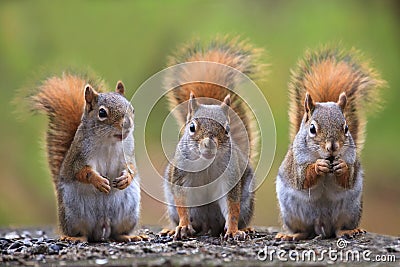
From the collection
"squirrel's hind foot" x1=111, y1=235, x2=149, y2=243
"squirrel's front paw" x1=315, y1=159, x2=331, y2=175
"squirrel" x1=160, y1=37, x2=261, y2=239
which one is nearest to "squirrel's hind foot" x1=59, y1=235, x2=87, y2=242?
"squirrel's hind foot" x1=111, y1=235, x2=149, y2=243

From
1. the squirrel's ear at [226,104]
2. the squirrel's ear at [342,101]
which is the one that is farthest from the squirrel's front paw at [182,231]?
the squirrel's ear at [342,101]

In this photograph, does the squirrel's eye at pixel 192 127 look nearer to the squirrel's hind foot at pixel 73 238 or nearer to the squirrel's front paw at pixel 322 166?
the squirrel's front paw at pixel 322 166

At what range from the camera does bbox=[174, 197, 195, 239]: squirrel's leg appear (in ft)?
10.7

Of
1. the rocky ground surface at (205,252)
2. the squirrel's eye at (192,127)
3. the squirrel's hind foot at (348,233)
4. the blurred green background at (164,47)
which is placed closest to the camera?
the rocky ground surface at (205,252)

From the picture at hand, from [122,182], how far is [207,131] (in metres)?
0.45

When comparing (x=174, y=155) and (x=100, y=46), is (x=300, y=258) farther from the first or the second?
(x=100, y=46)

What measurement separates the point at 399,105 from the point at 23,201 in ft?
12.3

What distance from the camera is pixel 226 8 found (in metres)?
6.91

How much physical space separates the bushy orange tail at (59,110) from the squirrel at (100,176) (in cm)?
9

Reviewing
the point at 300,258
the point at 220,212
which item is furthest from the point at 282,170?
the point at 300,258

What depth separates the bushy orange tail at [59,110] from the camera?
348cm


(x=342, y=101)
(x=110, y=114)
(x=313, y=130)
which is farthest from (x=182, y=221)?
(x=342, y=101)

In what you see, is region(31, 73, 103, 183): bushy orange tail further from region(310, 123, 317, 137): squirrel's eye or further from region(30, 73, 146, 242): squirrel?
region(310, 123, 317, 137): squirrel's eye

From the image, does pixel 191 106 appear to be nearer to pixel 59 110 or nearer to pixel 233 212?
pixel 233 212
